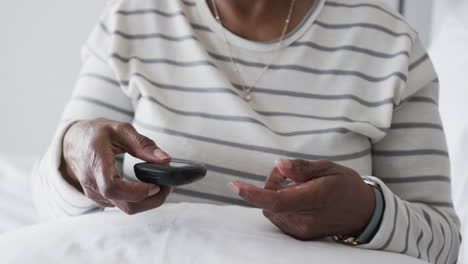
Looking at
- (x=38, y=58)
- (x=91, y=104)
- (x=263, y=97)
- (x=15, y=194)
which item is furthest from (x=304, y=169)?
(x=38, y=58)

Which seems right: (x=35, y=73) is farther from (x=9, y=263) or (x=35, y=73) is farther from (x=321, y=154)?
(x=9, y=263)

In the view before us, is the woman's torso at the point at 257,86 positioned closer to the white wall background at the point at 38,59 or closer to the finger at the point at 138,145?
the finger at the point at 138,145

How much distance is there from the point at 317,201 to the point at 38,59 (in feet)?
4.98

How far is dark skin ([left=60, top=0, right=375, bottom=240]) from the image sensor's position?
1.92 ft

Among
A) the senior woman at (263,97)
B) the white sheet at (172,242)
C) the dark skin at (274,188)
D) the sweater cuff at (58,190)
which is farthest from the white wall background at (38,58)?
the white sheet at (172,242)

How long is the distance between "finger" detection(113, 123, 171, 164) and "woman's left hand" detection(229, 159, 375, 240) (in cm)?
11

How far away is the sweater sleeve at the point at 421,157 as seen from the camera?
790mm

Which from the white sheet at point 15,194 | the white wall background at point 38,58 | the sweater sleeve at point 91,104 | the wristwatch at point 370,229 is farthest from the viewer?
the white wall background at point 38,58

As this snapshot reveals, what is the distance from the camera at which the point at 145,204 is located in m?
0.61

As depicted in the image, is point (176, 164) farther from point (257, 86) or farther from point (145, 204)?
point (257, 86)

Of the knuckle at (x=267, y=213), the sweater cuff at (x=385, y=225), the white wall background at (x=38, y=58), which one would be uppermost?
the knuckle at (x=267, y=213)

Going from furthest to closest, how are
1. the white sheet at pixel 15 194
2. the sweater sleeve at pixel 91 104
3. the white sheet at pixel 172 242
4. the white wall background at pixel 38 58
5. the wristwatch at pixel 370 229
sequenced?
the white wall background at pixel 38 58 → the white sheet at pixel 15 194 → the sweater sleeve at pixel 91 104 → the wristwatch at pixel 370 229 → the white sheet at pixel 172 242

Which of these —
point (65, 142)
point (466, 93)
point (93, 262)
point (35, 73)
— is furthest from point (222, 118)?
point (35, 73)

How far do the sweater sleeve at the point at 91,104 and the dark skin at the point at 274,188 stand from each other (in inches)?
3.1
